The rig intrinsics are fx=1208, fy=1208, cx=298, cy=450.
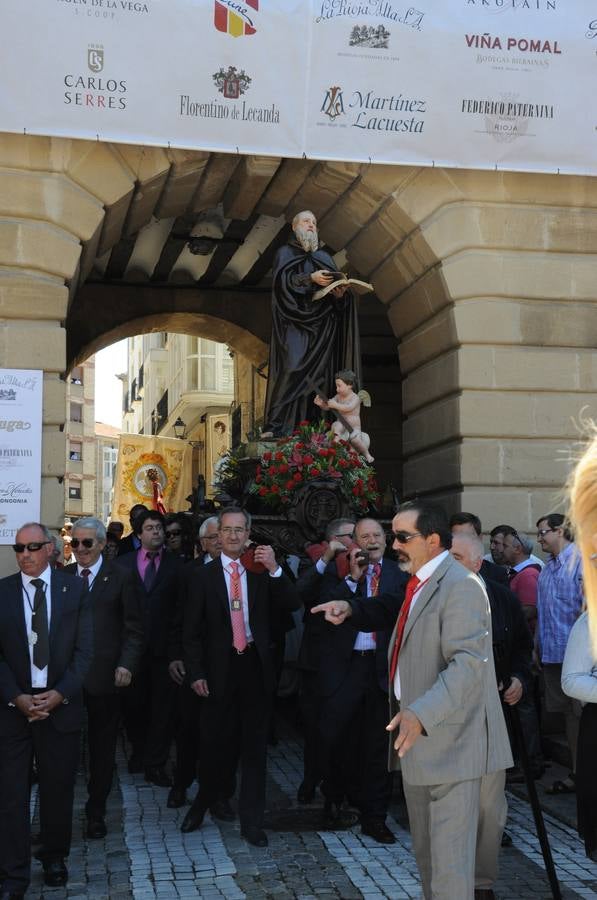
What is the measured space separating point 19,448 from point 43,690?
4908 millimetres

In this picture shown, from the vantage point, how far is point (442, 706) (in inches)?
192

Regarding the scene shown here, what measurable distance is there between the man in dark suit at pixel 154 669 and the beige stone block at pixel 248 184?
170 inches

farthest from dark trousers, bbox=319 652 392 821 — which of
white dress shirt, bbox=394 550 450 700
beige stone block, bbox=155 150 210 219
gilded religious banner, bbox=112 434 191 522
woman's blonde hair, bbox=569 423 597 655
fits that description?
gilded religious banner, bbox=112 434 191 522

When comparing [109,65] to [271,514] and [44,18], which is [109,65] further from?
[271,514]

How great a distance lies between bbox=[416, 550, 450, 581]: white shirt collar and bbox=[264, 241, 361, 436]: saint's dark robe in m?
7.23

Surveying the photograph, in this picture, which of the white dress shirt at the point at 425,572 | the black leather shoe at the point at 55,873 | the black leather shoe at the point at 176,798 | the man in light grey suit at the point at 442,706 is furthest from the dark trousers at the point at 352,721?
the white dress shirt at the point at 425,572

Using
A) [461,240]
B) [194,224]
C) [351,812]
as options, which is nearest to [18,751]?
[351,812]

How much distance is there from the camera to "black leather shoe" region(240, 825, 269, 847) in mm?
7078

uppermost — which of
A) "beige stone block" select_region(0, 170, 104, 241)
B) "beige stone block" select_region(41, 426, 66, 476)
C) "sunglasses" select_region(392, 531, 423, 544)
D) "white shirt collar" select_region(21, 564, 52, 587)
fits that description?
"beige stone block" select_region(0, 170, 104, 241)

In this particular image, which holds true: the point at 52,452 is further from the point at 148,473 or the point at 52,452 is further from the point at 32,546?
the point at 148,473

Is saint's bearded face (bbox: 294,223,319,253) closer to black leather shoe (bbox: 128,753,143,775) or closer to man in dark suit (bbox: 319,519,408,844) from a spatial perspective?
man in dark suit (bbox: 319,519,408,844)

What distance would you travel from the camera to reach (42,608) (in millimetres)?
6613

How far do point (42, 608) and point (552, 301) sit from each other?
753cm


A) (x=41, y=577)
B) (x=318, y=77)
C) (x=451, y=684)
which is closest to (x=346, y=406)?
(x=318, y=77)
